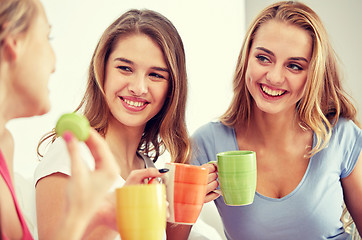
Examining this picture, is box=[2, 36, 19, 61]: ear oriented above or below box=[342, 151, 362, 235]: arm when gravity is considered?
above

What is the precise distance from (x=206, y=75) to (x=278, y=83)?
1794mm

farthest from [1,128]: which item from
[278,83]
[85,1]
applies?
[85,1]

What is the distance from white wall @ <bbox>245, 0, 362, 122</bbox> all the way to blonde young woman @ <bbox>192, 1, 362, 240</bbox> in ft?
5.23

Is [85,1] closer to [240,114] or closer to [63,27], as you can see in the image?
[63,27]

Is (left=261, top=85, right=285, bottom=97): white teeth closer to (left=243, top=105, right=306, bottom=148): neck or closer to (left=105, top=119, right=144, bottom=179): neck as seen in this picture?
(left=243, top=105, right=306, bottom=148): neck

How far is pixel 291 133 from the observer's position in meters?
1.70

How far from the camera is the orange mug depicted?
1022mm

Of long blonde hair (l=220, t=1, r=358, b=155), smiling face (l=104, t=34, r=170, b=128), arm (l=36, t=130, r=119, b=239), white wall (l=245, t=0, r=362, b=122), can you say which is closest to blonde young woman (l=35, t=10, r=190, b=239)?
smiling face (l=104, t=34, r=170, b=128)

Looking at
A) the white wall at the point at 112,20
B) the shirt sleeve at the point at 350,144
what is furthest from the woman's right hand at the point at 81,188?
the shirt sleeve at the point at 350,144

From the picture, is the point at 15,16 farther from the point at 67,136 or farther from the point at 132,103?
the point at 132,103

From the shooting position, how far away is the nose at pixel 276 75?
1.45 m

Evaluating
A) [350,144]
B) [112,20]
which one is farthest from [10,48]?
[112,20]

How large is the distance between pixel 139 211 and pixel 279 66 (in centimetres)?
94

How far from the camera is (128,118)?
1.23 metres
